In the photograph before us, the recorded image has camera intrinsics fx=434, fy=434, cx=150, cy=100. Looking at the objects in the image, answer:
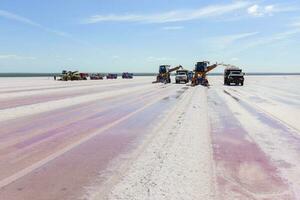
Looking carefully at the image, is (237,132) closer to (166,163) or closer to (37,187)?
(166,163)

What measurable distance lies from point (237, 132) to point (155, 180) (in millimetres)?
5834

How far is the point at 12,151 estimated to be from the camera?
8.48 metres

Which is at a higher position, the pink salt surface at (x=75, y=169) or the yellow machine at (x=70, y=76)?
the pink salt surface at (x=75, y=169)

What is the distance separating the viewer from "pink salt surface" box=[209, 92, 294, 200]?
5.68 metres

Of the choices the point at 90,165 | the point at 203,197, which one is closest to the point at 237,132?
the point at 90,165

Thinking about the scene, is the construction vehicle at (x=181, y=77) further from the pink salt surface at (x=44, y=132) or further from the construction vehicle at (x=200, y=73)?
the pink salt surface at (x=44, y=132)

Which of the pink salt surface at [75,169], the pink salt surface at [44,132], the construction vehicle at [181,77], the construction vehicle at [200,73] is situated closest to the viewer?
the pink salt surface at [75,169]

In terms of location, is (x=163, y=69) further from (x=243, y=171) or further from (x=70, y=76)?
(x=243, y=171)

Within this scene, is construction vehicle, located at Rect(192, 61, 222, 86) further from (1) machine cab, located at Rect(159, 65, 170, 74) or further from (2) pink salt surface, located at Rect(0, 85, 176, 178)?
(2) pink salt surface, located at Rect(0, 85, 176, 178)

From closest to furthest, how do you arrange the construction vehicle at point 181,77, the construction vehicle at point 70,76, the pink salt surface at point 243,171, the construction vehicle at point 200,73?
the pink salt surface at point 243,171 < the construction vehicle at point 200,73 < the construction vehicle at point 181,77 < the construction vehicle at point 70,76

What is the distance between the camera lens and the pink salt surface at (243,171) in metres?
5.68

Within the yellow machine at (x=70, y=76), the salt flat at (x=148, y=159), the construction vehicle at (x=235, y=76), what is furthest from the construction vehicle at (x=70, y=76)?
the salt flat at (x=148, y=159)

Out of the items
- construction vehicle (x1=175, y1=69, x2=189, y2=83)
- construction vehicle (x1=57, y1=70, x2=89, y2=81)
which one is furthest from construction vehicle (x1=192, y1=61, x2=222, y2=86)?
construction vehicle (x1=57, y1=70, x2=89, y2=81)

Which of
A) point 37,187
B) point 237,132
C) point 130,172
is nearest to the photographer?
point 37,187
